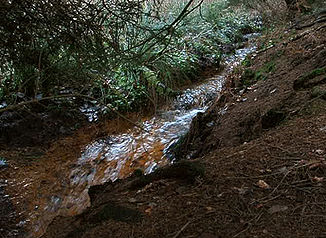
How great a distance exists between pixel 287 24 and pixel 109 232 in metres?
7.86

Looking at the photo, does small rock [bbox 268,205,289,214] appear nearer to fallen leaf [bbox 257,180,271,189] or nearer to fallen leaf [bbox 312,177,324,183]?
fallen leaf [bbox 257,180,271,189]

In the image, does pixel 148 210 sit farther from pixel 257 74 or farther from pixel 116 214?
pixel 257 74

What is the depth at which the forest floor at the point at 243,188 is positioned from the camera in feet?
6.86

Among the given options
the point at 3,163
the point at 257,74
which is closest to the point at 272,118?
the point at 257,74

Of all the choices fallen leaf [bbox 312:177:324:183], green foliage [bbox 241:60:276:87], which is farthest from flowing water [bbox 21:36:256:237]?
fallen leaf [bbox 312:177:324:183]

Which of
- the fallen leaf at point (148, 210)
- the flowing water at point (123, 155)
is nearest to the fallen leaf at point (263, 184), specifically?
the fallen leaf at point (148, 210)

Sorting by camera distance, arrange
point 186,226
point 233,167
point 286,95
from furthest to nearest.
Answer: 1. point 286,95
2. point 233,167
3. point 186,226

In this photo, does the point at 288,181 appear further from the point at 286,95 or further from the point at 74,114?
the point at 74,114

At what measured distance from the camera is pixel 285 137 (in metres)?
3.09

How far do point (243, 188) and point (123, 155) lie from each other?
3497 millimetres

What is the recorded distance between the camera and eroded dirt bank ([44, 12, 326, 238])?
2086 mm

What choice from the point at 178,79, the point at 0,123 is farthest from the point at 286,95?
the point at 0,123

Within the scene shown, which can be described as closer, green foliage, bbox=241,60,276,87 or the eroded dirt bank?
the eroded dirt bank

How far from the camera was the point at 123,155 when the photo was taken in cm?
572
